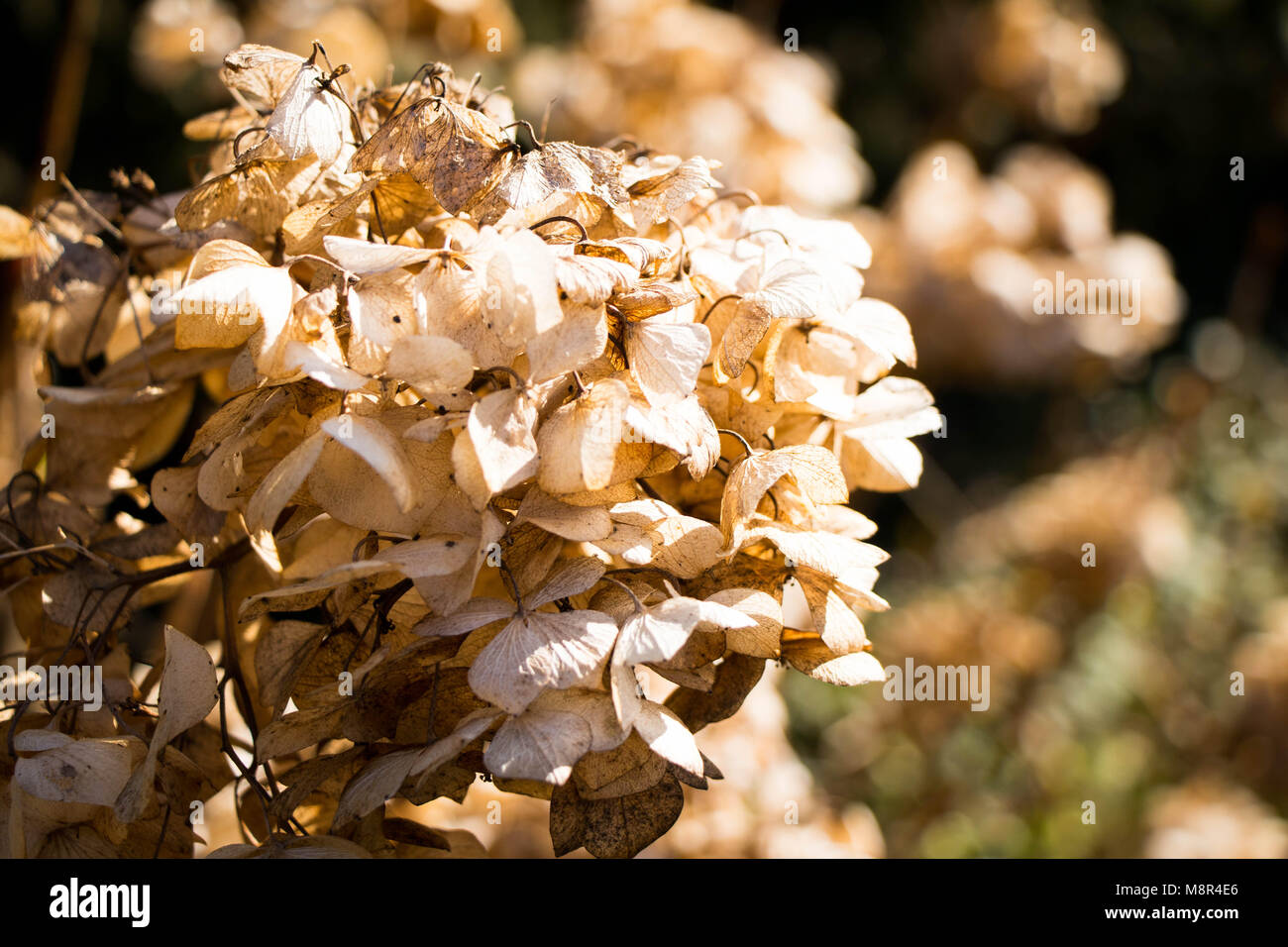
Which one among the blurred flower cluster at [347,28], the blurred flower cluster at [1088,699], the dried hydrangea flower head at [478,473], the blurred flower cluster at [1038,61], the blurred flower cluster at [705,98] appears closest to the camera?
the dried hydrangea flower head at [478,473]

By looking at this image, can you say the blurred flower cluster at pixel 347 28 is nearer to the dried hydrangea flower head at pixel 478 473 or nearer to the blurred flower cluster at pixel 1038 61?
the dried hydrangea flower head at pixel 478 473

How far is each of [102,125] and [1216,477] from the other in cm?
249

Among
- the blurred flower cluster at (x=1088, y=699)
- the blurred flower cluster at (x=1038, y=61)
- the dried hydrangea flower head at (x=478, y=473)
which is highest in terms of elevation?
the blurred flower cluster at (x=1038, y=61)

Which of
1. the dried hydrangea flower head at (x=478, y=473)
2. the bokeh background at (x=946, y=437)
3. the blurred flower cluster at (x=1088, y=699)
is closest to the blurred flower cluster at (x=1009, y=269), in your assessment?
the bokeh background at (x=946, y=437)

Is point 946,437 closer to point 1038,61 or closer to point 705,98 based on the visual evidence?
point 1038,61

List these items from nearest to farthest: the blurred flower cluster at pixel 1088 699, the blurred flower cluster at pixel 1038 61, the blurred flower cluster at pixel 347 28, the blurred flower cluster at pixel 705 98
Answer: the blurred flower cluster at pixel 347 28 → the blurred flower cluster at pixel 705 98 → the blurred flower cluster at pixel 1088 699 → the blurred flower cluster at pixel 1038 61

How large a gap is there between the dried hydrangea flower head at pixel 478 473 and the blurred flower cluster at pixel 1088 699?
1067mm

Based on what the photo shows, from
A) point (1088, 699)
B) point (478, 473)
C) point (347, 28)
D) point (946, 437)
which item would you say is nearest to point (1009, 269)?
point (946, 437)

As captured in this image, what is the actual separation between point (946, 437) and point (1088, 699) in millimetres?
481

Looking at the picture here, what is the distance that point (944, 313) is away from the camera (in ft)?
4.79

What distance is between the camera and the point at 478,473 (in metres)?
0.33

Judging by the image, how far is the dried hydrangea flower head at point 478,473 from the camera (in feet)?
1.10
